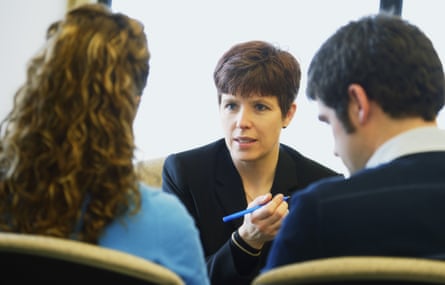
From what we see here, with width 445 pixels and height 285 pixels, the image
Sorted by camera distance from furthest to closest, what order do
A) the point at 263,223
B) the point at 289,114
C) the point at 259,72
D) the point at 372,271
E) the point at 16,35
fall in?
the point at 16,35 → the point at 289,114 → the point at 259,72 → the point at 263,223 → the point at 372,271

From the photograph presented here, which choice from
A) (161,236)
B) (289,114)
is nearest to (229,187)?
(289,114)

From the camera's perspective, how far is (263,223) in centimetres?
167

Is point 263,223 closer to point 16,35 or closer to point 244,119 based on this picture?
point 244,119

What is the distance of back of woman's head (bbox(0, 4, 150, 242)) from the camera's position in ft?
3.36

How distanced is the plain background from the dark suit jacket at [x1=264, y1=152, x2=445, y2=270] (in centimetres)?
206

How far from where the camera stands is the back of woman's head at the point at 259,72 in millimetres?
1956

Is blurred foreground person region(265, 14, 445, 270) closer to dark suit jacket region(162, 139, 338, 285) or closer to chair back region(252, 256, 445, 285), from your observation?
chair back region(252, 256, 445, 285)

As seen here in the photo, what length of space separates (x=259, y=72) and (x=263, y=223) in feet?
1.77

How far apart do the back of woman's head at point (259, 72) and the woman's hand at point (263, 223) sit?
1.44ft

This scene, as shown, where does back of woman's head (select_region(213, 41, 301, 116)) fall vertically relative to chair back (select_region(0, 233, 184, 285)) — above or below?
above

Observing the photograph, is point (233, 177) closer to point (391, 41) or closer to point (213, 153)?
point (213, 153)

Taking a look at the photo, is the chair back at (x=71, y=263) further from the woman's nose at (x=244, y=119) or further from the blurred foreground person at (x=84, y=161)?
the woman's nose at (x=244, y=119)

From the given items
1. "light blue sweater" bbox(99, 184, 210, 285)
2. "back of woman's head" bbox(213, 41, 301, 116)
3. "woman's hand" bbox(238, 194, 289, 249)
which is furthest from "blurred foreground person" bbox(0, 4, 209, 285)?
"back of woman's head" bbox(213, 41, 301, 116)

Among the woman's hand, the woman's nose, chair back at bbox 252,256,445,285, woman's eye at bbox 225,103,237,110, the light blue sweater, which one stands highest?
woman's eye at bbox 225,103,237,110
